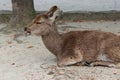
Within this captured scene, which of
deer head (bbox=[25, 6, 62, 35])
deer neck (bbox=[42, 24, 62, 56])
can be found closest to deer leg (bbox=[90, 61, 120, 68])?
deer neck (bbox=[42, 24, 62, 56])

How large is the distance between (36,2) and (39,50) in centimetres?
647

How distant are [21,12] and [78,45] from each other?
369 centimetres

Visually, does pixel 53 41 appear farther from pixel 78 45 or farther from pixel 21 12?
pixel 21 12

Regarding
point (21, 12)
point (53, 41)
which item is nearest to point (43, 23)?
point (53, 41)

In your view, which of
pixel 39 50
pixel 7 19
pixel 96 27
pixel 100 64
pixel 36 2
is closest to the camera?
pixel 100 64

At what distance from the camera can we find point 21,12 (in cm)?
1046

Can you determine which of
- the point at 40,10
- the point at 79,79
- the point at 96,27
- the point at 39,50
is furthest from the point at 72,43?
the point at 40,10

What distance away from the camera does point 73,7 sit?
1391 cm

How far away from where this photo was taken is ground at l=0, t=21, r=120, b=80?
→ 6.61 metres

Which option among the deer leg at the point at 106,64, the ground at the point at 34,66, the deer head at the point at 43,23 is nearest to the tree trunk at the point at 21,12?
the ground at the point at 34,66

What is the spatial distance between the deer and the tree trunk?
3375 millimetres

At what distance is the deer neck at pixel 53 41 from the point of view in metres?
7.19

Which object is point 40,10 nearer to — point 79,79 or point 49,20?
point 49,20

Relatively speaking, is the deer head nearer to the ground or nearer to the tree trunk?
the ground
